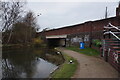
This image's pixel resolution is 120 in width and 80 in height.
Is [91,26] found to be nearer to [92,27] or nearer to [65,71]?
[92,27]

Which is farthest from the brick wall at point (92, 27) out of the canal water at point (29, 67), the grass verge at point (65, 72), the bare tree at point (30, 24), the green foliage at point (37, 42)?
the bare tree at point (30, 24)

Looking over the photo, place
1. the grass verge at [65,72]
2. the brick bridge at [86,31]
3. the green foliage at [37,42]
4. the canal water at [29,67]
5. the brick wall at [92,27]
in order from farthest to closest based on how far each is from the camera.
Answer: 1. the green foliage at [37,42]
2. the brick bridge at [86,31]
3. the brick wall at [92,27]
4. the canal water at [29,67]
5. the grass verge at [65,72]

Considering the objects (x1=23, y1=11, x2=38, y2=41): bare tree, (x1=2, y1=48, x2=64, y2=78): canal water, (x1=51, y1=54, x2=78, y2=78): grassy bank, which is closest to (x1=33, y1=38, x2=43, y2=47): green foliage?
(x1=23, y1=11, x2=38, y2=41): bare tree

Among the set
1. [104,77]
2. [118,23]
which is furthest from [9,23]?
[104,77]

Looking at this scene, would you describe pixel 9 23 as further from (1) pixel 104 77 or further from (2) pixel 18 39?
(1) pixel 104 77

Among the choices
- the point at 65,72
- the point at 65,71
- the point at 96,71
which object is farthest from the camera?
the point at 65,71

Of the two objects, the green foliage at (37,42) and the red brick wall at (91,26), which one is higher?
the red brick wall at (91,26)

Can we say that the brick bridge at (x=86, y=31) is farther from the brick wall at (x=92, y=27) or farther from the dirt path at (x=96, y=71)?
the dirt path at (x=96, y=71)

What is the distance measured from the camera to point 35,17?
38219 millimetres

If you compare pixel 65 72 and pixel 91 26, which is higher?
pixel 91 26

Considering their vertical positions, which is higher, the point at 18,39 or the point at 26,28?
the point at 26,28

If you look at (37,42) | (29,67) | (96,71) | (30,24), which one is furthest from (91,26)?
(30,24)

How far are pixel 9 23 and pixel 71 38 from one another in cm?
1408

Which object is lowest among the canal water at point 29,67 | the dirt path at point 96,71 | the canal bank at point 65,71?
the canal water at point 29,67
